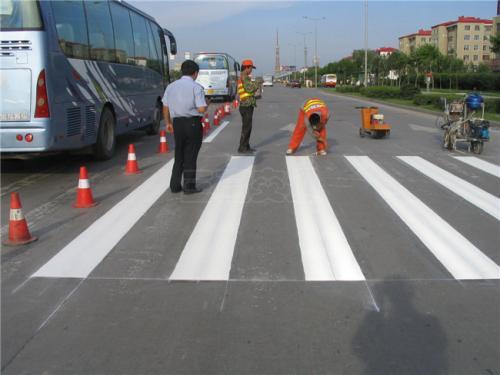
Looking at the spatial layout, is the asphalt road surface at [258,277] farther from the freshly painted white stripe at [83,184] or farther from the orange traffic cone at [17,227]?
the freshly painted white stripe at [83,184]

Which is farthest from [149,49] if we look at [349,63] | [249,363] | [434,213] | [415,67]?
[349,63]

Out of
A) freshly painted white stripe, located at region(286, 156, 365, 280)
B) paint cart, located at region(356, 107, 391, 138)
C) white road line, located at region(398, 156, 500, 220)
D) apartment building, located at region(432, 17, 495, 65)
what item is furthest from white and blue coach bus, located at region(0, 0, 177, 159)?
apartment building, located at region(432, 17, 495, 65)

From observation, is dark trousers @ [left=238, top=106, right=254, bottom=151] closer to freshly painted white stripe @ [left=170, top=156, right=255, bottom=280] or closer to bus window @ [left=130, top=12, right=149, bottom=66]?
freshly painted white stripe @ [left=170, top=156, right=255, bottom=280]

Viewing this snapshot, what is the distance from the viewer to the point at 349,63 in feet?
267

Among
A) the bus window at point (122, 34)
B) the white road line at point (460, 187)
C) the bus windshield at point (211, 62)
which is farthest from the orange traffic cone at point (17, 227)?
the bus windshield at point (211, 62)

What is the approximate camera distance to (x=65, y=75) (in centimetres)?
838

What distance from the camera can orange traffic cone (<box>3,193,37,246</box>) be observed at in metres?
5.36

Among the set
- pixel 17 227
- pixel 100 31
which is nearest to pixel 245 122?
pixel 100 31

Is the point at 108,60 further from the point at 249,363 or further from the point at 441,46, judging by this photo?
the point at 441,46

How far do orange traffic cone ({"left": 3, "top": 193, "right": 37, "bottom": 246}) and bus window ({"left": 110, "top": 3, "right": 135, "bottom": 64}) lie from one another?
660cm

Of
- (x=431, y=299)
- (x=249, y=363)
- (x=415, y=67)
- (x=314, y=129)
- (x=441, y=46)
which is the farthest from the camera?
(x=441, y=46)

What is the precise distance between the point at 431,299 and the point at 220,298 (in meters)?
1.69

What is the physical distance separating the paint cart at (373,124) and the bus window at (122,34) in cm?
601

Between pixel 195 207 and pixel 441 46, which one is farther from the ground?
pixel 441 46
